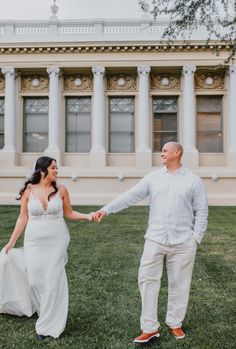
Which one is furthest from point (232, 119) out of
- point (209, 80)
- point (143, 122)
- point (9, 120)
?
point (9, 120)

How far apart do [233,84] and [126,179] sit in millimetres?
7731

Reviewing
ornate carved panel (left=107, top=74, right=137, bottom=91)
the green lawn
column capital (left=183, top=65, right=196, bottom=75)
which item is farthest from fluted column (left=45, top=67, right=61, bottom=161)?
the green lawn

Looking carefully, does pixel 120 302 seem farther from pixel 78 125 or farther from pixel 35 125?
pixel 35 125

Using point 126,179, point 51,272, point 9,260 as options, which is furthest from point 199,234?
point 126,179

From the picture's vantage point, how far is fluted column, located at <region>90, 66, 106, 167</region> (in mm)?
26594

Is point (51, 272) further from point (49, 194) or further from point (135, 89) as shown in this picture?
point (135, 89)

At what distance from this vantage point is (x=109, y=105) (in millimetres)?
28172

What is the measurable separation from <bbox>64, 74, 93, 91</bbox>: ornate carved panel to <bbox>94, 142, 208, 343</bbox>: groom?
2341cm

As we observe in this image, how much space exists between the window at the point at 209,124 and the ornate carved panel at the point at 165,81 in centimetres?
159

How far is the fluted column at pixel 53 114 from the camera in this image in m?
26.6

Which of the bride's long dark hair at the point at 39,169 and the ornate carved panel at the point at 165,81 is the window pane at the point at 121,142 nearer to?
the ornate carved panel at the point at 165,81

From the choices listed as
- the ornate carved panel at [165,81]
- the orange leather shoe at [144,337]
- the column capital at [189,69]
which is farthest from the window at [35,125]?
the orange leather shoe at [144,337]

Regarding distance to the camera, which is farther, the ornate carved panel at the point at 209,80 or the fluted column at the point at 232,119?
the ornate carved panel at the point at 209,80

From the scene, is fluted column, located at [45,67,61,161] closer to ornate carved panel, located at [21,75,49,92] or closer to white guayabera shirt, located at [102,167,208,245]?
ornate carved panel, located at [21,75,49,92]
